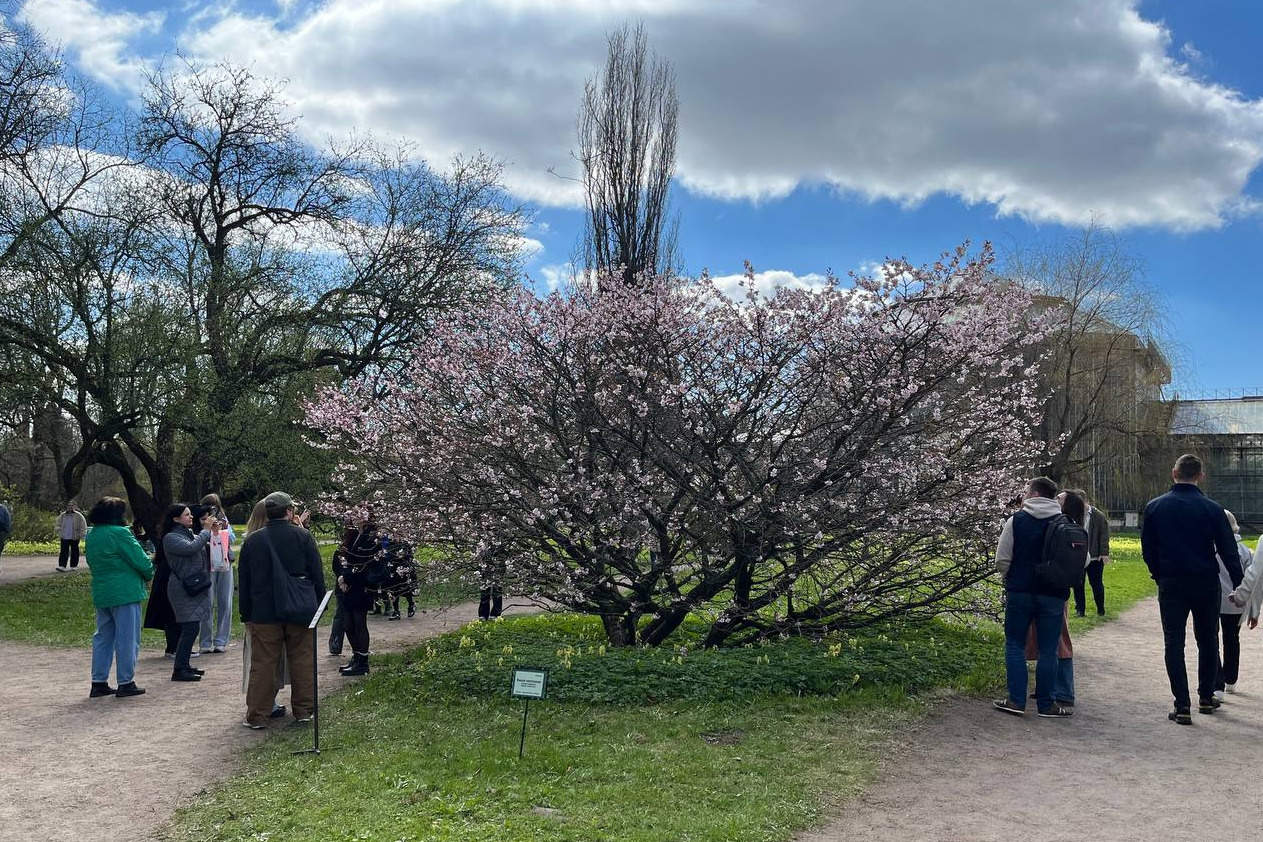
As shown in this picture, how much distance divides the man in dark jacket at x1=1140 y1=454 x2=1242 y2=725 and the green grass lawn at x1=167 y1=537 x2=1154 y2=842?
5.15ft

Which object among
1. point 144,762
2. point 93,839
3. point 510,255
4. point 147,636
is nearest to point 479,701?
point 144,762

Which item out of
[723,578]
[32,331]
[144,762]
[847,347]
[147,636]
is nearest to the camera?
[144,762]

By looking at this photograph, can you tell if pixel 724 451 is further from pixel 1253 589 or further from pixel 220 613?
pixel 220 613

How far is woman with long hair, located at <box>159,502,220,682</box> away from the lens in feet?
31.6

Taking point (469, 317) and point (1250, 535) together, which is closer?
point (469, 317)

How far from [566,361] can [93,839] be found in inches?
220

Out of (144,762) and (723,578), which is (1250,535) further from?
(144,762)

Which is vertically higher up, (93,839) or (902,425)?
(902,425)

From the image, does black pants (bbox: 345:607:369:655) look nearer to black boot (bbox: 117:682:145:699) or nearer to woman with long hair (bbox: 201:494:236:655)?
black boot (bbox: 117:682:145:699)

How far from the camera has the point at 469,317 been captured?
11.0 m

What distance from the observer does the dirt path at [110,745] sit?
5691 millimetres

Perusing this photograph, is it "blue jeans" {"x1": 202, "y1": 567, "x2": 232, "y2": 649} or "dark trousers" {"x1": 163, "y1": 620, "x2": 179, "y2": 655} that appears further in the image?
"blue jeans" {"x1": 202, "y1": 567, "x2": 232, "y2": 649}

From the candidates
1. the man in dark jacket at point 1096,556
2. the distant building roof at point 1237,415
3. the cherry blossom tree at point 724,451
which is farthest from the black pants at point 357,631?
the distant building roof at point 1237,415

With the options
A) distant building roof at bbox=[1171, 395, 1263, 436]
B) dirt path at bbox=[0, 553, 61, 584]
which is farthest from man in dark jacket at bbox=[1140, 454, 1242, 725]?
distant building roof at bbox=[1171, 395, 1263, 436]
